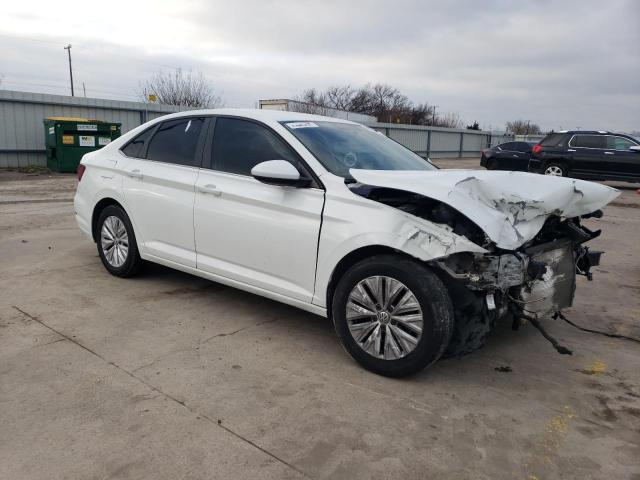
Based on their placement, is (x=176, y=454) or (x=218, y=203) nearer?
(x=176, y=454)

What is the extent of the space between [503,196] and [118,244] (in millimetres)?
3709

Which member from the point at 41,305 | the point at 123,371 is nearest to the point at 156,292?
the point at 41,305

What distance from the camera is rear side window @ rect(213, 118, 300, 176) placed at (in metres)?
4.14

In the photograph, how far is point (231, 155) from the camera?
14.6 ft

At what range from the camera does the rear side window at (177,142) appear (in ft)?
15.6

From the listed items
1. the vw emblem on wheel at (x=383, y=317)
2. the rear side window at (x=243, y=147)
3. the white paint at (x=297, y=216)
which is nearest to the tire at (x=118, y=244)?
the white paint at (x=297, y=216)

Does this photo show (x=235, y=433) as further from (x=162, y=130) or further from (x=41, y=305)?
(x=162, y=130)

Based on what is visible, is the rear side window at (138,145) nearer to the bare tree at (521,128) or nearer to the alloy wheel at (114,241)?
the alloy wheel at (114,241)

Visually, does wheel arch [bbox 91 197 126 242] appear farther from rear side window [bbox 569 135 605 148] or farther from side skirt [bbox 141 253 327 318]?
rear side window [bbox 569 135 605 148]

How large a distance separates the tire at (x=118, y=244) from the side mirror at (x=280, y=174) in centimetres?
195

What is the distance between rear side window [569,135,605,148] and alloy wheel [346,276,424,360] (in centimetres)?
1505

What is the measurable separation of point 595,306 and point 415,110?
203 feet

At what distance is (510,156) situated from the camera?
20.5m

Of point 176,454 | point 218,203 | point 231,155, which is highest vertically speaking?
point 231,155
